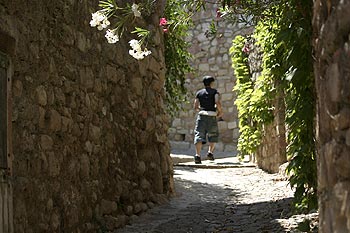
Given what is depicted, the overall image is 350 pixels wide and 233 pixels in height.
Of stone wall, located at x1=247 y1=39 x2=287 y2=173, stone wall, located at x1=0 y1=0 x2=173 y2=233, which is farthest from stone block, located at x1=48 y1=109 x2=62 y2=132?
stone wall, located at x1=247 y1=39 x2=287 y2=173

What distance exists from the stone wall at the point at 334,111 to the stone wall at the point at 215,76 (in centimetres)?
1216

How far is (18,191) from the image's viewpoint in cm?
387

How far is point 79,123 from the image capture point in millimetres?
5047

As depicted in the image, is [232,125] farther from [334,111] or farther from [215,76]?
[334,111]

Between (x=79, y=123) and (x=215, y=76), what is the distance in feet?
33.5

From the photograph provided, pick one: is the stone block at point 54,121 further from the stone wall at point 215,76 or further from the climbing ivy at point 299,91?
the stone wall at point 215,76

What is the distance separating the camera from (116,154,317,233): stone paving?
5.26 meters

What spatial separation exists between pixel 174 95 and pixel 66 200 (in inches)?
167

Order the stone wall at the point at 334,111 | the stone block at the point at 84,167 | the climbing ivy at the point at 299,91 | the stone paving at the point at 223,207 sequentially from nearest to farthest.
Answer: the stone wall at the point at 334,111
the climbing ivy at the point at 299,91
the stone block at the point at 84,167
the stone paving at the point at 223,207

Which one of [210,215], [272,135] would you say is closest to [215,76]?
[272,135]

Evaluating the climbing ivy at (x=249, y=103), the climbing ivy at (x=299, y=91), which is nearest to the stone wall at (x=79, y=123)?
the climbing ivy at (x=299, y=91)

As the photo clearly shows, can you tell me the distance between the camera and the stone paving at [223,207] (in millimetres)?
5262

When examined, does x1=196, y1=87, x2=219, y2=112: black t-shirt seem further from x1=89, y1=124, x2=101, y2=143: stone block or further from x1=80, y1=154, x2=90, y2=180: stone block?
x1=80, y1=154, x2=90, y2=180: stone block

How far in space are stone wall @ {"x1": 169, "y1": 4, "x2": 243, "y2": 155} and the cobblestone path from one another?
221 inches
